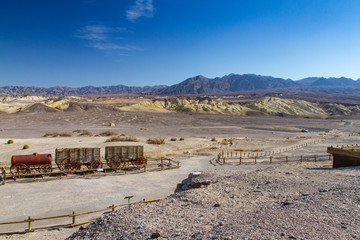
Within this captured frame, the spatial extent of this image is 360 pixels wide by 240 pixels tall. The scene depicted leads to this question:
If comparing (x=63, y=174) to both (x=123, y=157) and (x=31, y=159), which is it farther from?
(x=123, y=157)

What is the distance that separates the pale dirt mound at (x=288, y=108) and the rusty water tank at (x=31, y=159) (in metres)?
113

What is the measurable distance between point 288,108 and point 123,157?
4825 inches

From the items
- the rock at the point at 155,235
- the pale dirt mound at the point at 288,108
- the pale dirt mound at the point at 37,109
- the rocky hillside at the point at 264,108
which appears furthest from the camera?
the pale dirt mound at the point at 288,108

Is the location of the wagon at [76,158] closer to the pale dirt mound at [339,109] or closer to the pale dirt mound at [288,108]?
the pale dirt mound at [288,108]

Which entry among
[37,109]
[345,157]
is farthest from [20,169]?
[37,109]

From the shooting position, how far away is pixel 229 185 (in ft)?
45.7

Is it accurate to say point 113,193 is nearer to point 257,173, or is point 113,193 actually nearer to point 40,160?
point 40,160

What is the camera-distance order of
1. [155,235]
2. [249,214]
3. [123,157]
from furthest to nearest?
[123,157] → [249,214] → [155,235]

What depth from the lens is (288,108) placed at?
433ft

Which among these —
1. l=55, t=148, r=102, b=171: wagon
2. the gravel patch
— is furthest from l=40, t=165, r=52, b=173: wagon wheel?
the gravel patch

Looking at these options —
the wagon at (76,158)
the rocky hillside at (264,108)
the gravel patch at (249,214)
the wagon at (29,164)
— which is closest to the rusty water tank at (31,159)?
the wagon at (29,164)

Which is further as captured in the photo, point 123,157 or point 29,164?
point 123,157

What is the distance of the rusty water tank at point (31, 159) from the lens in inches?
781

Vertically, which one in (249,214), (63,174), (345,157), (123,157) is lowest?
(63,174)
